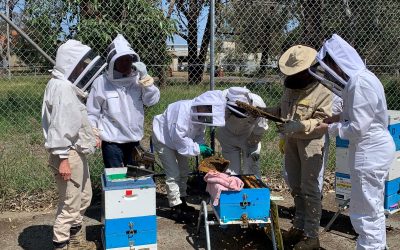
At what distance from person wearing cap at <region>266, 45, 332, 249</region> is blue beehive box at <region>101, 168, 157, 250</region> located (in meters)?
1.35

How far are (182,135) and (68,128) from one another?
1273mm

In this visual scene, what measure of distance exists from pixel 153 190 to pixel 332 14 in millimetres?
5066

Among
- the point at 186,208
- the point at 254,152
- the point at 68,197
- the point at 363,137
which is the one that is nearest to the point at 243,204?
the point at 363,137

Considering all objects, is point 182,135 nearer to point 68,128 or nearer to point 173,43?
point 68,128

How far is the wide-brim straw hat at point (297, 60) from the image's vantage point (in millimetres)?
3832

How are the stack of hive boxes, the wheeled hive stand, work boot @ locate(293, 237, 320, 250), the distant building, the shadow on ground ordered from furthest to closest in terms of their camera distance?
the distant building < the stack of hive boxes < the shadow on ground < work boot @ locate(293, 237, 320, 250) < the wheeled hive stand

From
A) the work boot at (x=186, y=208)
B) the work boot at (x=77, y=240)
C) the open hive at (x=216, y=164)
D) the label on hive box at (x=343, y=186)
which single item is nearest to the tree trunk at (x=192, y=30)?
the open hive at (x=216, y=164)

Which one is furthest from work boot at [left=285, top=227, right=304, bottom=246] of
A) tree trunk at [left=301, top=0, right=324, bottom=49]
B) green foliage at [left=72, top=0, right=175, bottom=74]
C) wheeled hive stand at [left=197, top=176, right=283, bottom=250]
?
tree trunk at [left=301, top=0, right=324, bottom=49]

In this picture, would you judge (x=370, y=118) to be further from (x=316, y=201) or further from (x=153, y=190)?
(x=153, y=190)

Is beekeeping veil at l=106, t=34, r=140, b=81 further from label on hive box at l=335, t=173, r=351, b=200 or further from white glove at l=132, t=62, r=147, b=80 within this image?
label on hive box at l=335, t=173, r=351, b=200

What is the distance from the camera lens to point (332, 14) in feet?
24.4

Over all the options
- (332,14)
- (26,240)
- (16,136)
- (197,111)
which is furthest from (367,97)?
(16,136)

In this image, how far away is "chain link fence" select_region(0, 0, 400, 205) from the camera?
5.37m

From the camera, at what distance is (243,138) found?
204 inches
